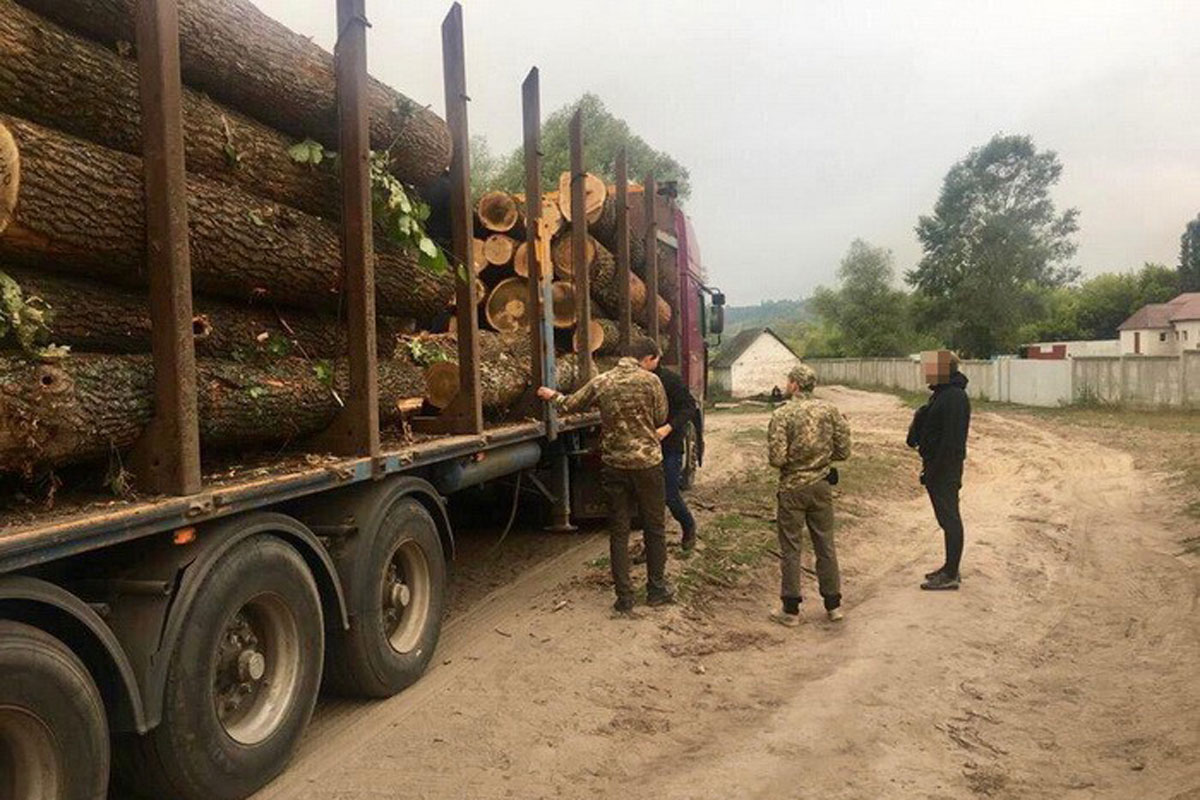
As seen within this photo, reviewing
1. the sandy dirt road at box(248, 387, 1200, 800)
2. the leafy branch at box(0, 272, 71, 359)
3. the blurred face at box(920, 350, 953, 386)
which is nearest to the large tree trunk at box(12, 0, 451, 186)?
the leafy branch at box(0, 272, 71, 359)

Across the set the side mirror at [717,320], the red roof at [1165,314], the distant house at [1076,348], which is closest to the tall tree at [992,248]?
the distant house at [1076,348]

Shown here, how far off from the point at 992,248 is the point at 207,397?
56431mm

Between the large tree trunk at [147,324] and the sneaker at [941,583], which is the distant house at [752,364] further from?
the large tree trunk at [147,324]

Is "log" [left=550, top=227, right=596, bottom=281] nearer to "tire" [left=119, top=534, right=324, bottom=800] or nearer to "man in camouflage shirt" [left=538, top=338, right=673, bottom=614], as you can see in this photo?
"man in camouflage shirt" [left=538, top=338, right=673, bottom=614]

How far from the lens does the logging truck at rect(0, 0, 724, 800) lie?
285 cm

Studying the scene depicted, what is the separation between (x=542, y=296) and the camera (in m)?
6.59

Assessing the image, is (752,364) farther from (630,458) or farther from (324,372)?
(324,372)

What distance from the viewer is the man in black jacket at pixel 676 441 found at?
24.2 feet

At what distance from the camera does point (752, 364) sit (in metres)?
49.0

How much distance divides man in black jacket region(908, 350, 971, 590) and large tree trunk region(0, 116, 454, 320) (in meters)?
4.14

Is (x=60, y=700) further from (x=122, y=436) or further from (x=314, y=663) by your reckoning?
(x=314, y=663)

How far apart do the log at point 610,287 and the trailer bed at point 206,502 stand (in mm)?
3502

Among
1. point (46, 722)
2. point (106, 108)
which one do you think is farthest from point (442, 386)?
point (46, 722)

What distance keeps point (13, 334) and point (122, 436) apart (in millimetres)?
451
